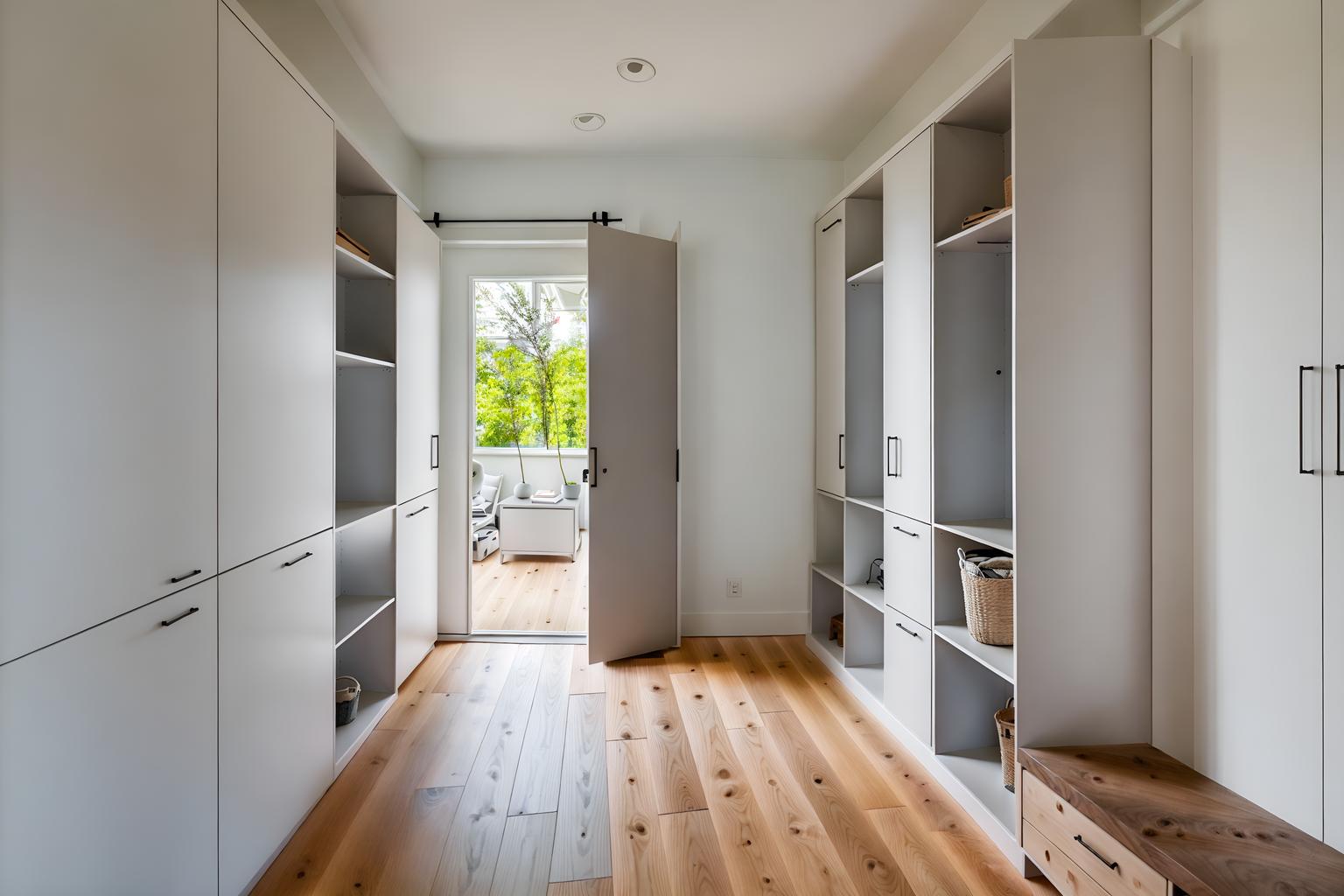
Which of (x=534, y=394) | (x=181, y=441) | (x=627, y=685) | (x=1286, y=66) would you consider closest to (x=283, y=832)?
(x=181, y=441)

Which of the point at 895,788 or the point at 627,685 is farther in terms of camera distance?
the point at 627,685

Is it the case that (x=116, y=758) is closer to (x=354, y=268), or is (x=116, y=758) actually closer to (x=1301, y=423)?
(x=354, y=268)

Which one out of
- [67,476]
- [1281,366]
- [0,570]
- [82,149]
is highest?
[82,149]

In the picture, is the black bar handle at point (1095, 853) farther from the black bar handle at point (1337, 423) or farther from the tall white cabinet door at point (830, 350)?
the tall white cabinet door at point (830, 350)

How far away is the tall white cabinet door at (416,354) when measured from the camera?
2.76 m

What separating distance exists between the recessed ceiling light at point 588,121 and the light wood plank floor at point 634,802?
2.85 meters

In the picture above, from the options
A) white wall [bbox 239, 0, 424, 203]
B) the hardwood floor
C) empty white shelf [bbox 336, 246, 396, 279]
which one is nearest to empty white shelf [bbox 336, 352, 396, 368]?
empty white shelf [bbox 336, 246, 396, 279]

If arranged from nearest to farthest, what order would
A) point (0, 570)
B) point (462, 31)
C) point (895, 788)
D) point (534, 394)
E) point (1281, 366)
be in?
1. point (0, 570)
2. point (1281, 366)
3. point (895, 788)
4. point (462, 31)
5. point (534, 394)

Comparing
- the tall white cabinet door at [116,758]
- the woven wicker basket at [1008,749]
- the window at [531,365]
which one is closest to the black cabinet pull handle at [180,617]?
the tall white cabinet door at [116,758]

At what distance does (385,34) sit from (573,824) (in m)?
3.05

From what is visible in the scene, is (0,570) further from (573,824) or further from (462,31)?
(462,31)

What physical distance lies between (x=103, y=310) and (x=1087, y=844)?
2394 mm

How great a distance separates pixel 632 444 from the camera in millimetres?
3225

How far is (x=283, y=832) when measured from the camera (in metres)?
→ 1.79
